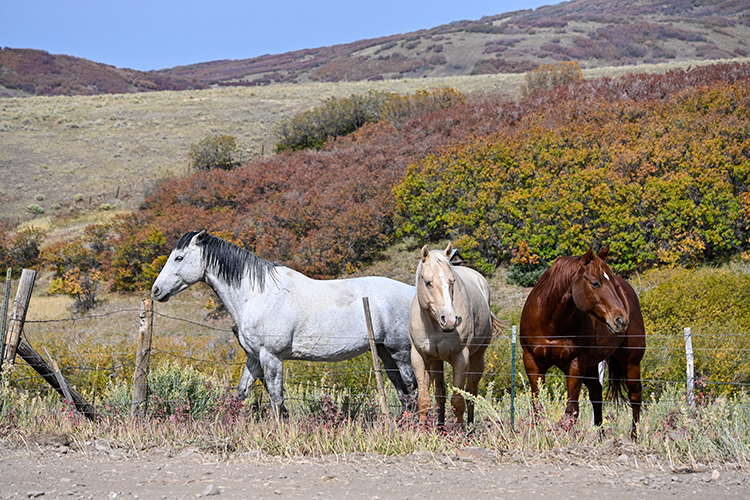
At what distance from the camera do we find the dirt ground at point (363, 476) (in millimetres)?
4367

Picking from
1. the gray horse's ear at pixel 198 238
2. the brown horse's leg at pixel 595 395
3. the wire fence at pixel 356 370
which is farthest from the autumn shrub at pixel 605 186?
the gray horse's ear at pixel 198 238

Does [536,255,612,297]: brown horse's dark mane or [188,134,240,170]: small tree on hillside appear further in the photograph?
[188,134,240,170]: small tree on hillside

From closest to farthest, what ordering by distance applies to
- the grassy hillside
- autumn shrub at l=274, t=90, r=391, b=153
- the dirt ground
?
the dirt ground → autumn shrub at l=274, t=90, r=391, b=153 → the grassy hillside

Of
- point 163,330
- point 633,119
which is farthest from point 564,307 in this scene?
point 633,119

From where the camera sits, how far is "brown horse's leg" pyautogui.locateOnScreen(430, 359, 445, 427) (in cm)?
566

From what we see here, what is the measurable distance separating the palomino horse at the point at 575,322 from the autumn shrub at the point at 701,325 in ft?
9.50

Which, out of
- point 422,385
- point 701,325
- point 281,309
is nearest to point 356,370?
A: point 281,309

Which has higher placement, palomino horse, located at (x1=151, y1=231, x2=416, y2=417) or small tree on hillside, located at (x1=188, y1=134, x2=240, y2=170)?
small tree on hillside, located at (x1=188, y1=134, x2=240, y2=170)

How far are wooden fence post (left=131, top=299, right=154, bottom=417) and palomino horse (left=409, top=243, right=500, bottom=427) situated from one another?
9.68ft

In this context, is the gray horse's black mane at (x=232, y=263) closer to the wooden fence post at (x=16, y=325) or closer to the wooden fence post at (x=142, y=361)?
the wooden fence post at (x=142, y=361)

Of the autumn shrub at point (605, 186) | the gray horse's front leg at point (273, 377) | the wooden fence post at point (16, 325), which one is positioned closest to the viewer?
the gray horse's front leg at point (273, 377)

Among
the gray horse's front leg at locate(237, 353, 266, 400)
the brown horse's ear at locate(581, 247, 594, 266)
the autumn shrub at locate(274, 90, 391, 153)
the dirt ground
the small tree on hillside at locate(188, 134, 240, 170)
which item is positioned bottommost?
the dirt ground

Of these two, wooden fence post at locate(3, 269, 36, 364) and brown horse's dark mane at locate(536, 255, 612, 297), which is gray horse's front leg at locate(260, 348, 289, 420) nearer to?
wooden fence post at locate(3, 269, 36, 364)

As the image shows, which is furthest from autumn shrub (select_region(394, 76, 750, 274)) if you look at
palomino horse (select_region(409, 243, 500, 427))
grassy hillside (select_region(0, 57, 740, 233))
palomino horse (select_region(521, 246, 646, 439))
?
grassy hillside (select_region(0, 57, 740, 233))
